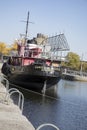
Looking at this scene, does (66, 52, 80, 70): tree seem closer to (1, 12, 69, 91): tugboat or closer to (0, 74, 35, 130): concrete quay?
(1, 12, 69, 91): tugboat

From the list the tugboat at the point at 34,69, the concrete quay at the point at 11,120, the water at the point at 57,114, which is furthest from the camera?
the tugboat at the point at 34,69

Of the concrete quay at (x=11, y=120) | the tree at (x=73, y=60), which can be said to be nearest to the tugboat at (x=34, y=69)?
the concrete quay at (x=11, y=120)

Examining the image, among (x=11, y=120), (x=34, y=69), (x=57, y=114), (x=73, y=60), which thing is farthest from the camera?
(x=73, y=60)

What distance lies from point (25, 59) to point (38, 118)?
70.7ft

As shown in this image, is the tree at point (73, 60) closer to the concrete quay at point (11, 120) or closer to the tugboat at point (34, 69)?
the tugboat at point (34, 69)

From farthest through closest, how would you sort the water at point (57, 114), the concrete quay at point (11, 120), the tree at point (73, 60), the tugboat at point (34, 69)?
the tree at point (73, 60), the tugboat at point (34, 69), the water at point (57, 114), the concrete quay at point (11, 120)

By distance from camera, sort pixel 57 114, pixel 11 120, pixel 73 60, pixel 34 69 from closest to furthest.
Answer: pixel 11 120
pixel 57 114
pixel 34 69
pixel 73 60

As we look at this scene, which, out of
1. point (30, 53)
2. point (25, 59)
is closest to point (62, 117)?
point (25, 59)

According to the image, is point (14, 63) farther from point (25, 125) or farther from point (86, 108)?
point (25, 125)

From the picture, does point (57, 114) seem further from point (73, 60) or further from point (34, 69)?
point (73, 60)

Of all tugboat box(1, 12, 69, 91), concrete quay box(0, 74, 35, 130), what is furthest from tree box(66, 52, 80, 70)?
concrete quay box(0, 74, 35, 130)

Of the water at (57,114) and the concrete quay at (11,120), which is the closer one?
the concrete quay at (11,120)

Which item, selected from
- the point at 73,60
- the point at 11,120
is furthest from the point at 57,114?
the point at 73,60

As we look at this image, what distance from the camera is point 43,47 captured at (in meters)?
50.3
